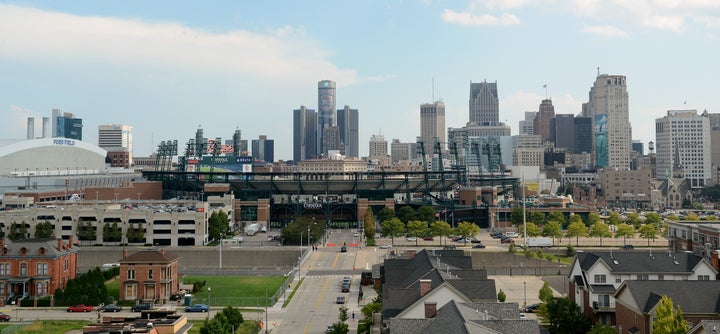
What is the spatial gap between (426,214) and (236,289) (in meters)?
62.6

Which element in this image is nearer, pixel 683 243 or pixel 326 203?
pixel 683 243

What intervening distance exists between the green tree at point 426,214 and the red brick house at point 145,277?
67784 mm

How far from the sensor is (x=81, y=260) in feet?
321

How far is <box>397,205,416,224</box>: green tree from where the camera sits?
5182 inches

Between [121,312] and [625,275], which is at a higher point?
[625,275]

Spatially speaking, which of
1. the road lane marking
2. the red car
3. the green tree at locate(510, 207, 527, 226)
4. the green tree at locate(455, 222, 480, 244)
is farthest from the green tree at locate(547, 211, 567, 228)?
the red car

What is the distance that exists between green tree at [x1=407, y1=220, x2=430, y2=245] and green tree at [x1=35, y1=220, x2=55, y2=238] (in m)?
54.3

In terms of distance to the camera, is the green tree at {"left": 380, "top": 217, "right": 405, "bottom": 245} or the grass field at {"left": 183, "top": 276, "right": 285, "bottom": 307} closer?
the grass field at {"left": 183, "top": 276, "right": 285, "bottom": 307}

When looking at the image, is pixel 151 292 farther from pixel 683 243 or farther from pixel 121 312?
pixel 683 243

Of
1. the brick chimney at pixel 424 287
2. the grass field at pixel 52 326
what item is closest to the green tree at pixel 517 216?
the grass field at pixel 52 326

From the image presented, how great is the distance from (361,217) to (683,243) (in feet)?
228

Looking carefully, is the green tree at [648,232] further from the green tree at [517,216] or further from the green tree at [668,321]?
the green tree at [668,321]

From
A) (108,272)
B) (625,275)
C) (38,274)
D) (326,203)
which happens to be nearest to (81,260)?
(108,272)

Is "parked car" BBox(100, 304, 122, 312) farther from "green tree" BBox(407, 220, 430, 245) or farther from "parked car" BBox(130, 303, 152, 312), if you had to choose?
"green tree" BBox(407, 220, 430, 245)
